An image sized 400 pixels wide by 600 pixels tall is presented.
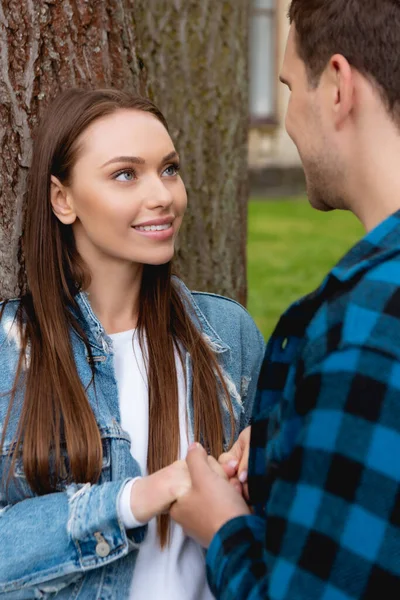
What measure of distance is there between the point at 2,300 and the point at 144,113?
2.29ft

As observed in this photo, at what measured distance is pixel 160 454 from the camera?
7.04 feet

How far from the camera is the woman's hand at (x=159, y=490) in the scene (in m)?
1.82

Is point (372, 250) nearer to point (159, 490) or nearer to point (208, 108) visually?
point (159, 490)

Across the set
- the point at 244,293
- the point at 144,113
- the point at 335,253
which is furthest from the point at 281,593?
the point at 335,253

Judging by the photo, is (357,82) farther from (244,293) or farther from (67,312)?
(244,293)

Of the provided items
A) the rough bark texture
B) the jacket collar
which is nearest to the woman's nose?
the jacket collar

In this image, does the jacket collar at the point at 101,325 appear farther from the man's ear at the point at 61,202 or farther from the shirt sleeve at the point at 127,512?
the shirt sleeve at the point at 127,512

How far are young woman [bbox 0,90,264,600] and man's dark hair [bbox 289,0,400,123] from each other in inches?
27.9

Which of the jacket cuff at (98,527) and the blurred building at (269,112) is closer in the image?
the jacket cuff at (98,527)

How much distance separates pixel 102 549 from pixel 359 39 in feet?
3.97

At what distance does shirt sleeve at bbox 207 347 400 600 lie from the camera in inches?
52.5

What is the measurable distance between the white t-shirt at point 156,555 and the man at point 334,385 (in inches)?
13.3

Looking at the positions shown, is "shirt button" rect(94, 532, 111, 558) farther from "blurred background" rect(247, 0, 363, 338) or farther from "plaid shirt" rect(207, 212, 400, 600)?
"blurred background" rect(247, 0, 363, 338)

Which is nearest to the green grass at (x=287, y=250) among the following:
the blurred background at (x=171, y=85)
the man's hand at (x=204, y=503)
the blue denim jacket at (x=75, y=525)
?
the blurred background at (x=171, y=85)
